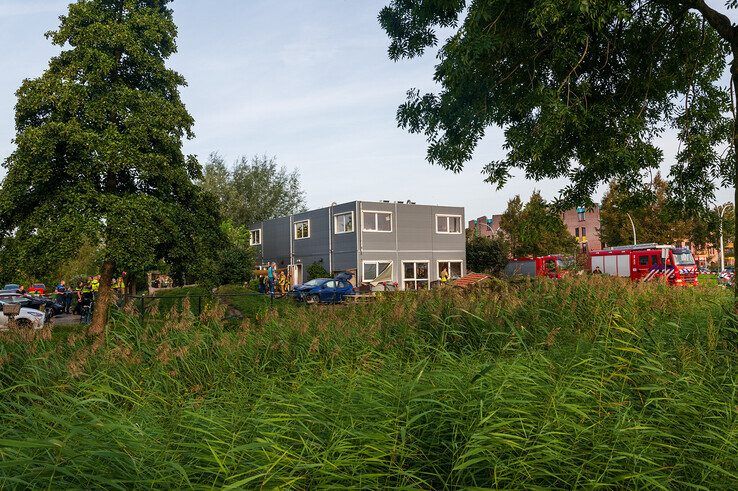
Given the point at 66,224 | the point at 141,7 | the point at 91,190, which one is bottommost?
the point at 66,224

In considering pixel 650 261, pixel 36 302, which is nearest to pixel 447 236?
pixel 650 261

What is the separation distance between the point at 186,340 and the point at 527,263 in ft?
129

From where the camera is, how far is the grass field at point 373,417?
9.08ft

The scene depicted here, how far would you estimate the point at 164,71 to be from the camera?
17281 millimetres

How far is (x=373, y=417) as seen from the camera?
3449 mm

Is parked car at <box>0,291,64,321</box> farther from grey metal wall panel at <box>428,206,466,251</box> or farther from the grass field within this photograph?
grey metal wall panel at <box>428,206,466,251</box>

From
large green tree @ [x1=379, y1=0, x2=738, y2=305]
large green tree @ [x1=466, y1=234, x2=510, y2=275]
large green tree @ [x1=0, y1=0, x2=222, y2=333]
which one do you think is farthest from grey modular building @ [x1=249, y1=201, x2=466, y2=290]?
large green tree @ [x1=379, y1=0, x2=738, y2=305]

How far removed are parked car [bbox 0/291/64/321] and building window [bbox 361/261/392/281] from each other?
18.3m

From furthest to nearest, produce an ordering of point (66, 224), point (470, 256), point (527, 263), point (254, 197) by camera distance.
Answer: point (254, 197), point (470, 256), point (527, 263), point (66, 224)

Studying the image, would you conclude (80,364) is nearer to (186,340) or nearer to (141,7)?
(186,340)

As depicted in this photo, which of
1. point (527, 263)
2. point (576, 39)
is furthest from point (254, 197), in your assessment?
point (576, 39)

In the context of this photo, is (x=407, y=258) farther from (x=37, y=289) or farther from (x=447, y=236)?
(x=37, y=289)

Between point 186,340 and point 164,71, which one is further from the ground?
point 164,71

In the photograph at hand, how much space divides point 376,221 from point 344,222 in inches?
90.0
